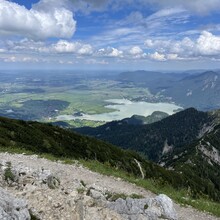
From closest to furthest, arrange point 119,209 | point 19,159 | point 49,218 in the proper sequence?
point 49,218, point 119,209, point 19,159

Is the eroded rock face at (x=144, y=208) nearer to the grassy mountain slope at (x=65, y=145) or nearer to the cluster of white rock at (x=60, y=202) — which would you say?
the cluster of white rock at (x=60, y=202)

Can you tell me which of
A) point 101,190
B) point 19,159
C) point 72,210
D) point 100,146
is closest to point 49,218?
point 72,210

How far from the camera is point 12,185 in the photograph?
74.4ft

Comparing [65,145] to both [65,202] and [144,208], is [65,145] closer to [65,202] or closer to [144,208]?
[144,208]

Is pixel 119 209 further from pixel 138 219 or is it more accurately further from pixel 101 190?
pixel 101 190

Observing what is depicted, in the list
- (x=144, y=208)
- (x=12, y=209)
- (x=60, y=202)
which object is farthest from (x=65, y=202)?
(x=144, y=208)

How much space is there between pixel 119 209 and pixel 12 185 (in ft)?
25.3

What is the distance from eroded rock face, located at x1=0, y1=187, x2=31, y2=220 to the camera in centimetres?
1542

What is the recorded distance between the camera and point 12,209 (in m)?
16.3

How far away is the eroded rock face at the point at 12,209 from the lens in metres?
15.4

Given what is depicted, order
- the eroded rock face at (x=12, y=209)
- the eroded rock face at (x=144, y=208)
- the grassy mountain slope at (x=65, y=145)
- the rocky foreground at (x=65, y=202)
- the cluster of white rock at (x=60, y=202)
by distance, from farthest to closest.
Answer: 1. the grassy mountain slope at (x=65, y=145)
2. the eroded rock face at (x=144, y=208)
3. the rocky foreground at (x=65, y=202)
4. the cluster of white rock at (x=60, y=202)
5. the eroded rock face at (x=12, y=209)

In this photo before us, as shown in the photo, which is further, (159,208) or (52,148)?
(52,148)


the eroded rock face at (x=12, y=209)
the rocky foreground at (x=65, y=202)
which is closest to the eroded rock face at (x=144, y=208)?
the rocky foreground at (x=65, y=202)

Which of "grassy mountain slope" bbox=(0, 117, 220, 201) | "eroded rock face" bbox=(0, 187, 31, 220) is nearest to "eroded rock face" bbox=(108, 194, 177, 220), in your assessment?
"eroded rock face" bbox=(0, 187, 31, 220)
